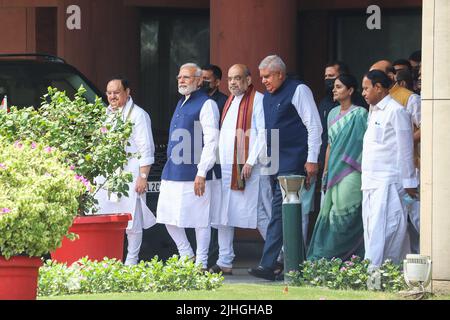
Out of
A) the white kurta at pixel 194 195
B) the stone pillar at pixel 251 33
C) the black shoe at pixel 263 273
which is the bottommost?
the black shoe at pixel 263 273

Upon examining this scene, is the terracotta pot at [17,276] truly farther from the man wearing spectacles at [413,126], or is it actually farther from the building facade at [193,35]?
the building facade at [193,35]

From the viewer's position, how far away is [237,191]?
15.9 m

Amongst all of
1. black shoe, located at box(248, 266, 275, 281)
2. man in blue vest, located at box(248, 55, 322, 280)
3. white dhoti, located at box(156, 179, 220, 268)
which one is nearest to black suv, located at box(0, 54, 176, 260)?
white dhoti, located at box(156, 179, 220, 268)

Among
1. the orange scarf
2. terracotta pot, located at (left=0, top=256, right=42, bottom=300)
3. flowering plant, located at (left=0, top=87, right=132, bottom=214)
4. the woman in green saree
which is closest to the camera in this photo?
terracotta pot, located at (left=0, top=256, right=42, bottom=300)

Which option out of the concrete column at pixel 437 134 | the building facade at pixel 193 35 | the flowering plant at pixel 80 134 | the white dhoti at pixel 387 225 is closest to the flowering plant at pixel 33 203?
the flowering plant at pixel 80 134

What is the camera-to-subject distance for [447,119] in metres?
12.6

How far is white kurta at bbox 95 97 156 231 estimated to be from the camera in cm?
1588

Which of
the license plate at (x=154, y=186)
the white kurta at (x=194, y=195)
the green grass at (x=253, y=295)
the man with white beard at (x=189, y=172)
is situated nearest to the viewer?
the green grass at (x=253, y=295)

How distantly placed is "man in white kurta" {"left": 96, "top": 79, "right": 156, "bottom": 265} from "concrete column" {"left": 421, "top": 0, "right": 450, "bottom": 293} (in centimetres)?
394

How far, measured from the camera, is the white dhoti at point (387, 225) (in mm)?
14047

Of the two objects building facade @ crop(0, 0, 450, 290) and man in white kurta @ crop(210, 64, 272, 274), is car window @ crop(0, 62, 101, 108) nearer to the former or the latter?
man in white kurta @ crop(210, 64, 272, 274)

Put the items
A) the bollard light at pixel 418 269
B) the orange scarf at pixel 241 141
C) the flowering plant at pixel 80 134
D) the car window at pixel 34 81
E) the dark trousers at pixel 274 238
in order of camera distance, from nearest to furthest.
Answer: the bollard light at pixel 418 269 < the flowering plant at pixel 80 134 < the dark trousers at pixel 274 238 < the orange scarf at pixel 241 141 < the car window at pixel 34 81

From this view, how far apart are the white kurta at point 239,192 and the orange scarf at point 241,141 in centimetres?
4
